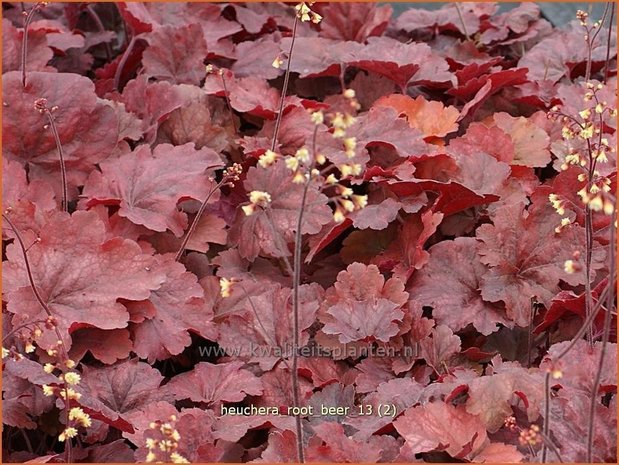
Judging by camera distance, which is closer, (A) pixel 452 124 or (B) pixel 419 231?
(B) pixel 419 231

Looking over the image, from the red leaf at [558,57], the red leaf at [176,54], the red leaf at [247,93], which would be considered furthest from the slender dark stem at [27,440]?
the red leaf at [558,57]

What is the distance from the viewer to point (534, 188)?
216cm

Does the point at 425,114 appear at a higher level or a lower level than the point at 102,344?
higher

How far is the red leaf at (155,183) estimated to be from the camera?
2.06 m

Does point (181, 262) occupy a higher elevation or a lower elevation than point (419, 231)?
lower

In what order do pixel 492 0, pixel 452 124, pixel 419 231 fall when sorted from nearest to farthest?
pixel 419 231 < pixel 452 124 < pixel 492 0

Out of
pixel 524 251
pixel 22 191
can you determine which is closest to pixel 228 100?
pixel 22 191

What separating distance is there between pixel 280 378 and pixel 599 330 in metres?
0.74

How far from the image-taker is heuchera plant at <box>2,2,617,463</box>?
62.8 inches

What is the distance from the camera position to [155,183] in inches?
83.6

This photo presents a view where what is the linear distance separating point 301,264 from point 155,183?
44 centimetres

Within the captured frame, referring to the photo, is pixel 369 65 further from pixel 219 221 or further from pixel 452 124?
pixel 219 221

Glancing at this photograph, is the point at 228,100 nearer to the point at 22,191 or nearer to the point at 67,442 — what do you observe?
the point at 22,191

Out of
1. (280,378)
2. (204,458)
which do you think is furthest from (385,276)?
(204,458)
